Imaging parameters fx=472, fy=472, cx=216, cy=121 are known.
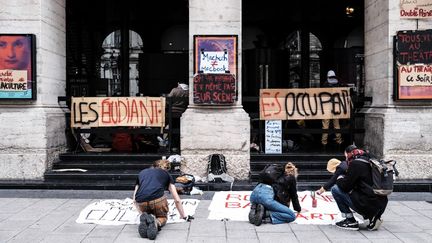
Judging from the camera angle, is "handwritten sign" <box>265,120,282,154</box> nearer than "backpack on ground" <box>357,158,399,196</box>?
No

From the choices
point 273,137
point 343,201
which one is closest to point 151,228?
point 343,201

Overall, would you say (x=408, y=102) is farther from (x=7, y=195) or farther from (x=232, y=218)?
(x=7, y=195)

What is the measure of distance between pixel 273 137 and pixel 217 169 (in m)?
1.81

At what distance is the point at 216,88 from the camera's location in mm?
10992

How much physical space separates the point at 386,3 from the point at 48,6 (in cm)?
793

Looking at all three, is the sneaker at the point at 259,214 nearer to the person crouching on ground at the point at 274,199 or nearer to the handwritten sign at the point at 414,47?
the person crouching on ground at the point at 274,199

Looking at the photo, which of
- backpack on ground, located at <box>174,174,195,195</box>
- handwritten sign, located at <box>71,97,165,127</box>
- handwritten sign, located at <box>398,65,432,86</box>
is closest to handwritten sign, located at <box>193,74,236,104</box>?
handwritten sign, located at <box>71,97,165,127</box>

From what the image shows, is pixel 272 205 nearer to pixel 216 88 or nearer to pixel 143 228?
pixel 143 228

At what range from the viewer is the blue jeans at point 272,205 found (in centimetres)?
764

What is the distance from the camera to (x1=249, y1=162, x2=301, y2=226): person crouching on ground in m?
7.65

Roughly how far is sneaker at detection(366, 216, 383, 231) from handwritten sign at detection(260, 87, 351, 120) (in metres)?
4.68

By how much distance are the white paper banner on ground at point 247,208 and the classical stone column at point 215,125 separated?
3.82 feet

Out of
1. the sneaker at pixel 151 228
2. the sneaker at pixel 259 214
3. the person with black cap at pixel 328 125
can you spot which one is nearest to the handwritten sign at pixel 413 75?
the person with black cap at pixel 328 125

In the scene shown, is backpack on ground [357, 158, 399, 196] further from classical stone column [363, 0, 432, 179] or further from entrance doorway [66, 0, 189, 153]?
entrance doorway [66, 0, 189, 153]
